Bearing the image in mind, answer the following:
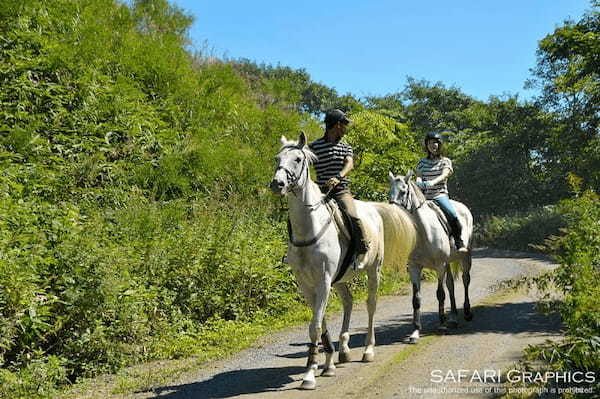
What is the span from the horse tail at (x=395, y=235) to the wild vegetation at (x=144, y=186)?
2.21m

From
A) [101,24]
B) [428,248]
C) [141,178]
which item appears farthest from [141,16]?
[428,248]

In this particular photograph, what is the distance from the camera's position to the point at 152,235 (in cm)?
925

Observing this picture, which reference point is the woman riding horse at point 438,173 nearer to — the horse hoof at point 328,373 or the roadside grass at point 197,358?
the roadside grass at point 197,358

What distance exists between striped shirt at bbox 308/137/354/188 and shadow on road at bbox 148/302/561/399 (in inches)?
102

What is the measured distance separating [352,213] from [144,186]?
22.7 ft

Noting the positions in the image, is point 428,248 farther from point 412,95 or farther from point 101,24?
point 412,95

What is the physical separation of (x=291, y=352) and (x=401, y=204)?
2.98m

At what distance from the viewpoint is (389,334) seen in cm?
861

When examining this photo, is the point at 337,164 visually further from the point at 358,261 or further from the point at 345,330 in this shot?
the point at 345,330

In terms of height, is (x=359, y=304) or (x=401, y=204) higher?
(x=401, y=204)

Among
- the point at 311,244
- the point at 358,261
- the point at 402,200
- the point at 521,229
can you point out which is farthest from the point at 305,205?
the point at 521,229

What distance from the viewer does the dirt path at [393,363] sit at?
18.6 ft

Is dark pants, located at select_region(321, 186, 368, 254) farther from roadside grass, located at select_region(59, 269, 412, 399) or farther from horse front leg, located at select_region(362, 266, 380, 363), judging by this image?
roadside grass, located at select_region(59, 269, 412, 399)

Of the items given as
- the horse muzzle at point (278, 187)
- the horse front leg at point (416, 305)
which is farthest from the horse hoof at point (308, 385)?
the horse front leg at point (416, 305)
